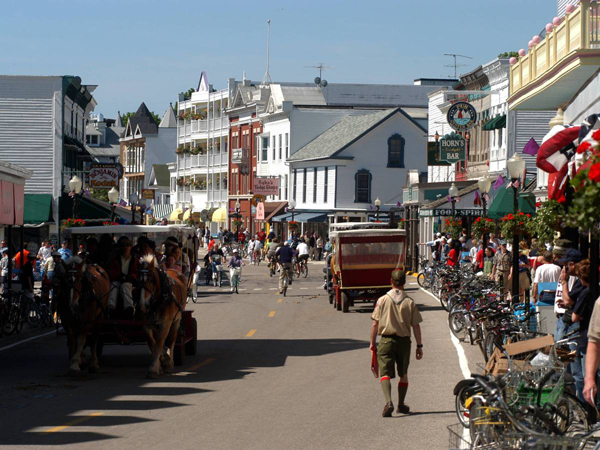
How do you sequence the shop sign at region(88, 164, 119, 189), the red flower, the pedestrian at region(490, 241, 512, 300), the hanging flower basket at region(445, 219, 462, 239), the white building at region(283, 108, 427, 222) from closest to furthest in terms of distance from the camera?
the red flower → the pedestrian at region(490, 241, 512, 300) → the hanging flower basket at region(445, 219, 462, 239) → the shop sign at region(88, 164, 119, 189) → the white building at region(283, 108, 427, 222)

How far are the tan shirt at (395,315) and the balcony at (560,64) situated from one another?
349 inches

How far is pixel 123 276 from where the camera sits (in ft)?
57.6

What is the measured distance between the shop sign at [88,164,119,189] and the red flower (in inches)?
1700

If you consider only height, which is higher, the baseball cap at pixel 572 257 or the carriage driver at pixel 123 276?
the baseball cap at pixel 572 257

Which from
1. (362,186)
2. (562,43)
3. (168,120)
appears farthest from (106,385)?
(168,120)

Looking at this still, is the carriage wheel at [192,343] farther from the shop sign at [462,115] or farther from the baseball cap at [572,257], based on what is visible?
the shop sign at [462,115]

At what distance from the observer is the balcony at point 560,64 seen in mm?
19875

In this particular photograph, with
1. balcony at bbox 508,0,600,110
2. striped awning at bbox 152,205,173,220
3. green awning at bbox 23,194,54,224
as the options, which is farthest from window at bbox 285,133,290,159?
balcony at bbox 508,0,600,110

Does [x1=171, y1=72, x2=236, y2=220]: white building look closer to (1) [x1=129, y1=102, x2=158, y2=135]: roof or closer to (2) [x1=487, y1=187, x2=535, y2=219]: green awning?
(1) [x1=129, y1=102, x2=158, y2=135]: roof

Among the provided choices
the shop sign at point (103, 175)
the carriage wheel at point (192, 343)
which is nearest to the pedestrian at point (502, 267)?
the carriage wheel at point (192, 343)

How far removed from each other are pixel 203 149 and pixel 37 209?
5478 cm

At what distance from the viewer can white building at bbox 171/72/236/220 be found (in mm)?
98812

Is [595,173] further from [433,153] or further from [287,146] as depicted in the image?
[287,146]

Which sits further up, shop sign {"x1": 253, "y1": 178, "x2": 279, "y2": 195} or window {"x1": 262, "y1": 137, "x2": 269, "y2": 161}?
window {"x1": 262, "y1": 137, "x2": 269, "y2": 161}
